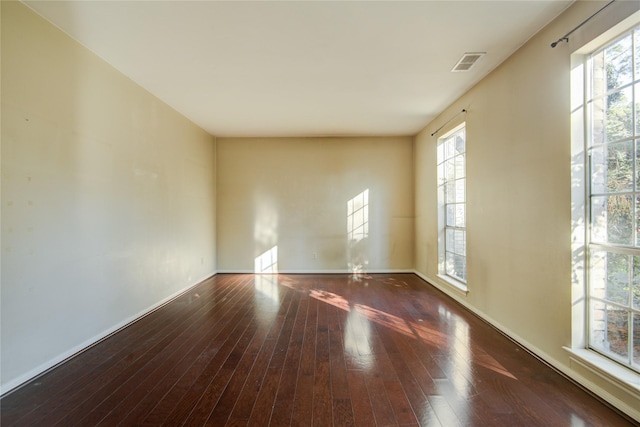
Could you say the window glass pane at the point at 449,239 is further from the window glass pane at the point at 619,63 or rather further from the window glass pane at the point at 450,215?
the window glass pane at the point at 619,63

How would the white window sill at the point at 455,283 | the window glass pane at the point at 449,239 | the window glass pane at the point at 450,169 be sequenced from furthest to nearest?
the window glass pane at the point at 449,239
the window glass pane at the point at 450,169
the white window sill at the point at 455,283

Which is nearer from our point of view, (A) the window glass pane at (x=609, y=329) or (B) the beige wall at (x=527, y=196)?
(A) the window glass pane at (x=609, y=329)

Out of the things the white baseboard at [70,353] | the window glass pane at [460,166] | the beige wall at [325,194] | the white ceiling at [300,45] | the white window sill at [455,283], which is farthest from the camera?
the beige wall at [325,194]

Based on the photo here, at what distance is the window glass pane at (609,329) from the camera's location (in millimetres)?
1791

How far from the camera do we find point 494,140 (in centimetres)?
295

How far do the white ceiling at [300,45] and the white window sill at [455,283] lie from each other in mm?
2566

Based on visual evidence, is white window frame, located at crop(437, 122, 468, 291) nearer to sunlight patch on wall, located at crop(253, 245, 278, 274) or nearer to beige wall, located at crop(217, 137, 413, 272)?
beige wall, located at crop(217, 137, 413, 272)

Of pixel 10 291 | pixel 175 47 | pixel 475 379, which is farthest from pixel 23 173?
pixel 475 379

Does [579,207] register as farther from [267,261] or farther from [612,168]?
[267,261]

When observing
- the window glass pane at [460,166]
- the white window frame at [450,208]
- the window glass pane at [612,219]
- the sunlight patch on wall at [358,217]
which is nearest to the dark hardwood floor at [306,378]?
the white window frame at [450,208]

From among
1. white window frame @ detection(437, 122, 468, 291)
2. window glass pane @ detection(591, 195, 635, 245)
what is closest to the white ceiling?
white window frame @ detection(437, 122, 468, 291)

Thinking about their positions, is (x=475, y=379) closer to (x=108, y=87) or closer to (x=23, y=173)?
(x=23, y=173)

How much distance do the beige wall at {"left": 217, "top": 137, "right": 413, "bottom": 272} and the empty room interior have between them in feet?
4.93

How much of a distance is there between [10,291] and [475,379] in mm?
3381
